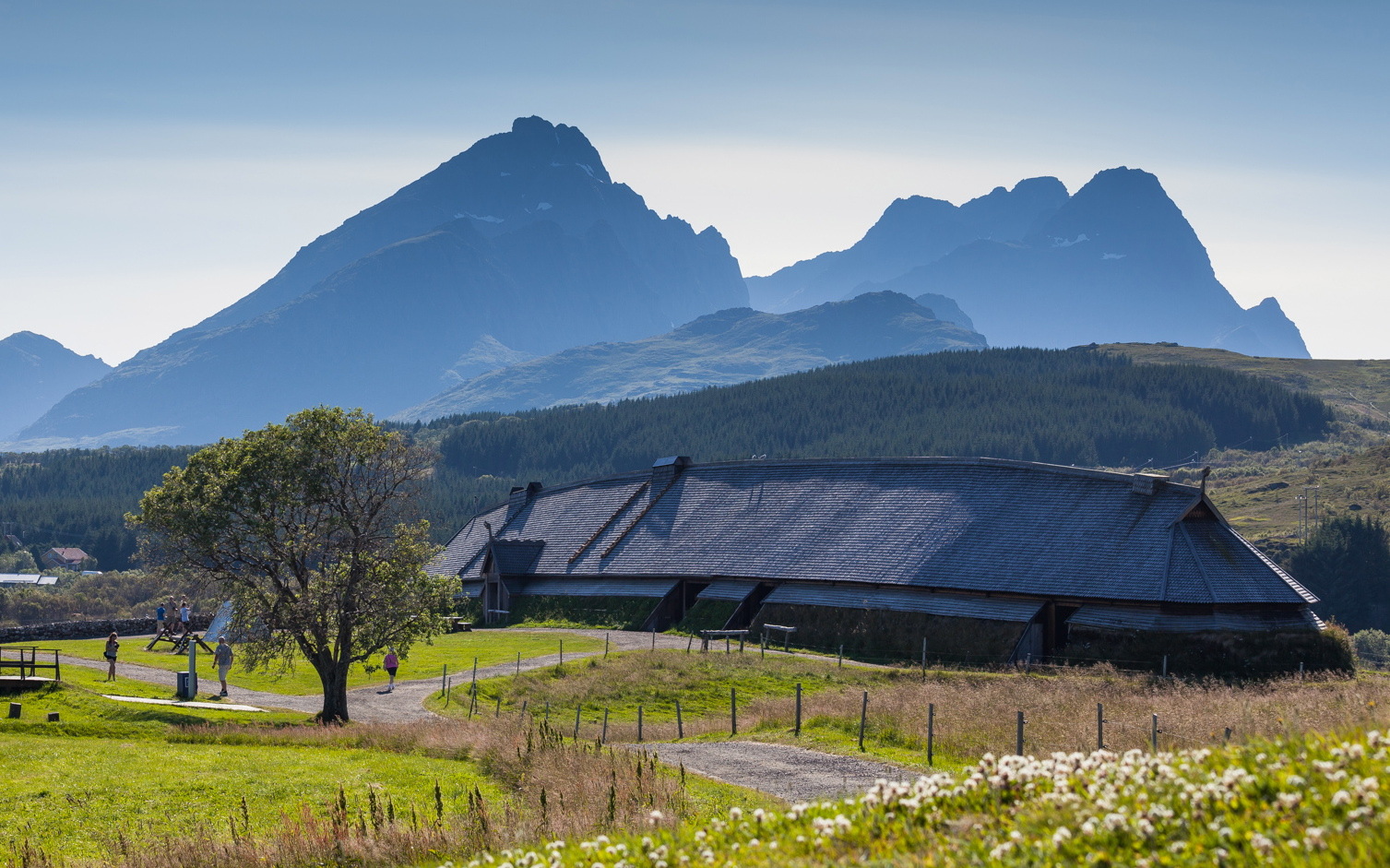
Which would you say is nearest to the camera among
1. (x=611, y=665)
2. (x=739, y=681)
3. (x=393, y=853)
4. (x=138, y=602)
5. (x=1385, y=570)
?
(x=393, y=853)

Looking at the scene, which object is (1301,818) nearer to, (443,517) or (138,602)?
(138,602)

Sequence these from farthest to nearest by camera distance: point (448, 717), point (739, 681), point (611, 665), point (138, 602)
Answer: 1. point (138, 602)
2. point (611, 665)
3. point (739, 681)
4. point (448, 717)

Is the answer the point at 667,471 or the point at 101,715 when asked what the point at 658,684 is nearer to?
the point at 101,715

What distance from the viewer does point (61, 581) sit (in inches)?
6526

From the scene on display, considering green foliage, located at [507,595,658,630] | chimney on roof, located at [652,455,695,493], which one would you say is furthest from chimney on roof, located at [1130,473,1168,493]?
chimney on roof, located at [652,455,695,493]

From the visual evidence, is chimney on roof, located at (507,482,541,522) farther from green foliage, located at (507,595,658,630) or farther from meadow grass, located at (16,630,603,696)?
meadow grass, located at (16,630,603,696)

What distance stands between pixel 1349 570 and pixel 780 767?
114408mm

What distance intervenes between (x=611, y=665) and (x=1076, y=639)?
20118 millimetres

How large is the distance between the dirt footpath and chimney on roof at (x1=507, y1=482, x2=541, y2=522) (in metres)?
63.1

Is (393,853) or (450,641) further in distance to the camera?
(450,641)

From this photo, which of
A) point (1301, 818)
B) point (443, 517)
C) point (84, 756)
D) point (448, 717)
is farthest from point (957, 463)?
point (443, 517)

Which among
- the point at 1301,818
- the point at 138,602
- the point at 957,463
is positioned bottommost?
the point at 138,602

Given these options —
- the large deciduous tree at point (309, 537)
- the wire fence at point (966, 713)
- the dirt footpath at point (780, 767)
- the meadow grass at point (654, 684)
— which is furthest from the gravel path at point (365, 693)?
the dirt footpath at point (780, 767)

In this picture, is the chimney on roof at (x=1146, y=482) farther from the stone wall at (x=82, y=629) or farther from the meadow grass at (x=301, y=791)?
the stone wall at (x=82, y=629)
